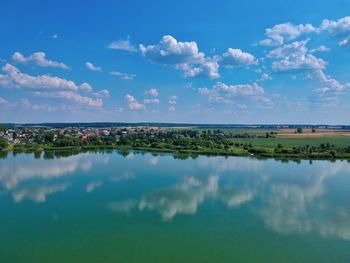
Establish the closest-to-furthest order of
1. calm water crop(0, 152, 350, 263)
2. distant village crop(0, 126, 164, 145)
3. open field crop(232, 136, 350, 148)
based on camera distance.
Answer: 1. calm water crop(0, 152, 350, 263)
2. open field crop(232, 136, 350, 148)
3. distant village crop(0, 126, 164, 145)

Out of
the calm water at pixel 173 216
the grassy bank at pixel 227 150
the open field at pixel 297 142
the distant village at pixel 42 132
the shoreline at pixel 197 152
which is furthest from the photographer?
the distant village at pixel 42 132

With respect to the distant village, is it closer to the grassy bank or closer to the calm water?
the grassy bank

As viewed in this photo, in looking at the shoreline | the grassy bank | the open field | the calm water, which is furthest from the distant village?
the calm water

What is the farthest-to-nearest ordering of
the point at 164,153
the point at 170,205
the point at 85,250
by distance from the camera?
the point at 164,153, the point at 170,205, the point at 85,250

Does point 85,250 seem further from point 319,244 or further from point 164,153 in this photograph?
point 164,153

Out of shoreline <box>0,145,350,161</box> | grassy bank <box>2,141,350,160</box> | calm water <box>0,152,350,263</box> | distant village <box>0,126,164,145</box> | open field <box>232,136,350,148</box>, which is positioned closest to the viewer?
calm water <box>0,152,350,263</box>

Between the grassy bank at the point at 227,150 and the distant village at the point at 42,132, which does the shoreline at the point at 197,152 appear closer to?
the grassy bank at the point at 227,150

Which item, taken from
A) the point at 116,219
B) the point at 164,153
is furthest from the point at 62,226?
the point at 164,153

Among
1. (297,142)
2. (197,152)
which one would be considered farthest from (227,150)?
(297,142)

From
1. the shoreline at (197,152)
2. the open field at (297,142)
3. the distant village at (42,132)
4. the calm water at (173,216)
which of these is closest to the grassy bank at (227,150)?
the shoreline at (197,152)
